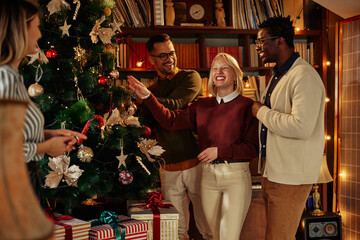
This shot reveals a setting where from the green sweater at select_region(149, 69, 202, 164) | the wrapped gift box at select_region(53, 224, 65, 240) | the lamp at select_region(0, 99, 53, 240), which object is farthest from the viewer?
the green sweater at select_region(149, 69, 202, 164)

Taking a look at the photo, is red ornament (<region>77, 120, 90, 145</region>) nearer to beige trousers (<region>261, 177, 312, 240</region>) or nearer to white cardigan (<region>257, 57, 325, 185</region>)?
white cardigan (<region>257, 57, 325, 185</region>)

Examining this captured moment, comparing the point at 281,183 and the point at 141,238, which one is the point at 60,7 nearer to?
the point at 141,238

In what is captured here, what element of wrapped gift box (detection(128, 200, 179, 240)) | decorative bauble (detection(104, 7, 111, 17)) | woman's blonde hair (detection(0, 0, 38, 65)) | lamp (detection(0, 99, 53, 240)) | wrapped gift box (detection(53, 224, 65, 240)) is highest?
decorative bauble (detection(104, 7, 111, 17))

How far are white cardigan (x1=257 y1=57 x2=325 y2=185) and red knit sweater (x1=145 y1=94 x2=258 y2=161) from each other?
0.56 ft

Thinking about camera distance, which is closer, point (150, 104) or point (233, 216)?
point (233, 216)

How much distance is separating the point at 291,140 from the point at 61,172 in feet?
3.87

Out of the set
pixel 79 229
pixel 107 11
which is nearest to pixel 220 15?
pixel 107 11

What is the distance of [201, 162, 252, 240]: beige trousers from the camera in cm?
226

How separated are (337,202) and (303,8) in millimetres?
1933

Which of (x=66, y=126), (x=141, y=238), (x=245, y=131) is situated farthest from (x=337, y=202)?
(x=66, y=126)

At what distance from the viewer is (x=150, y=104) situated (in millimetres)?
2496

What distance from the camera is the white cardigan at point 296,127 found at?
6.68 feet

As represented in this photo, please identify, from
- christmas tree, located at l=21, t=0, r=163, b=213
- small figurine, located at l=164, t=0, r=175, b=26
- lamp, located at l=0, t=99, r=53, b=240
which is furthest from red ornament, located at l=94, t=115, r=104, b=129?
small figurine, located at l=164, t=0, r=175, b=26

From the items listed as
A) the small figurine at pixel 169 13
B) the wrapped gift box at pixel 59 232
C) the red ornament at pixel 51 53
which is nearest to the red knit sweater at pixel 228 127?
the red ornament at pixel 51 53
